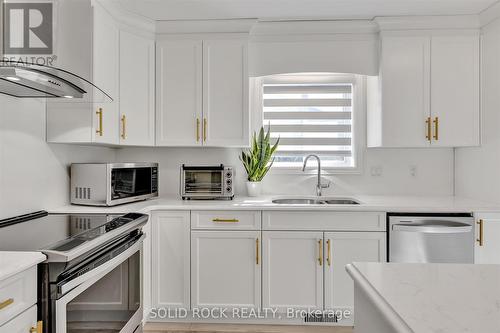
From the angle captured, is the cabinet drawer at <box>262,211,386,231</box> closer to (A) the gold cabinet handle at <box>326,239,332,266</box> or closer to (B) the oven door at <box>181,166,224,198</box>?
(A) the gold cabinet handle at <box>326,239,332,266</box>

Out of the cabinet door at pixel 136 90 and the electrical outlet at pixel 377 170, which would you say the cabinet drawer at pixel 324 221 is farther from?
the cabinet door at pixel 136 90

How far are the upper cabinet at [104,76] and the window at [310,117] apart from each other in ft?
3.59

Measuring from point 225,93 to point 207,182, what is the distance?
2.46 ft

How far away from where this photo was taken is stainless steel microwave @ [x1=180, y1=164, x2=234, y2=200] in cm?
271

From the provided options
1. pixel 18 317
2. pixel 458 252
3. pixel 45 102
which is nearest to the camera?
pixel 18 317

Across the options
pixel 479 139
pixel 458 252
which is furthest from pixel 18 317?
pixel 479 139

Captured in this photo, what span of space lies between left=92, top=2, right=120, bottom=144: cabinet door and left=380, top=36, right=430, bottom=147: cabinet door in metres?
2.09

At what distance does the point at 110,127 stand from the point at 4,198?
2.62 ft

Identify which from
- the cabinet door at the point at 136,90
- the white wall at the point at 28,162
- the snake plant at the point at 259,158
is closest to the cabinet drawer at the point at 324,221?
the snake plant at the point at 259,158

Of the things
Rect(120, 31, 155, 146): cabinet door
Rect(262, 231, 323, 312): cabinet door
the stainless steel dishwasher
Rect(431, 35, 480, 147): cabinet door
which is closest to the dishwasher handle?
the stainless steel dishwasher

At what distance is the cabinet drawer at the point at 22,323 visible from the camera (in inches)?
40.4

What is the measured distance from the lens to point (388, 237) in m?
2.37

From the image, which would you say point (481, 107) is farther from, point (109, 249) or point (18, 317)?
point (18, 317)

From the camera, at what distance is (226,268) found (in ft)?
8.00
